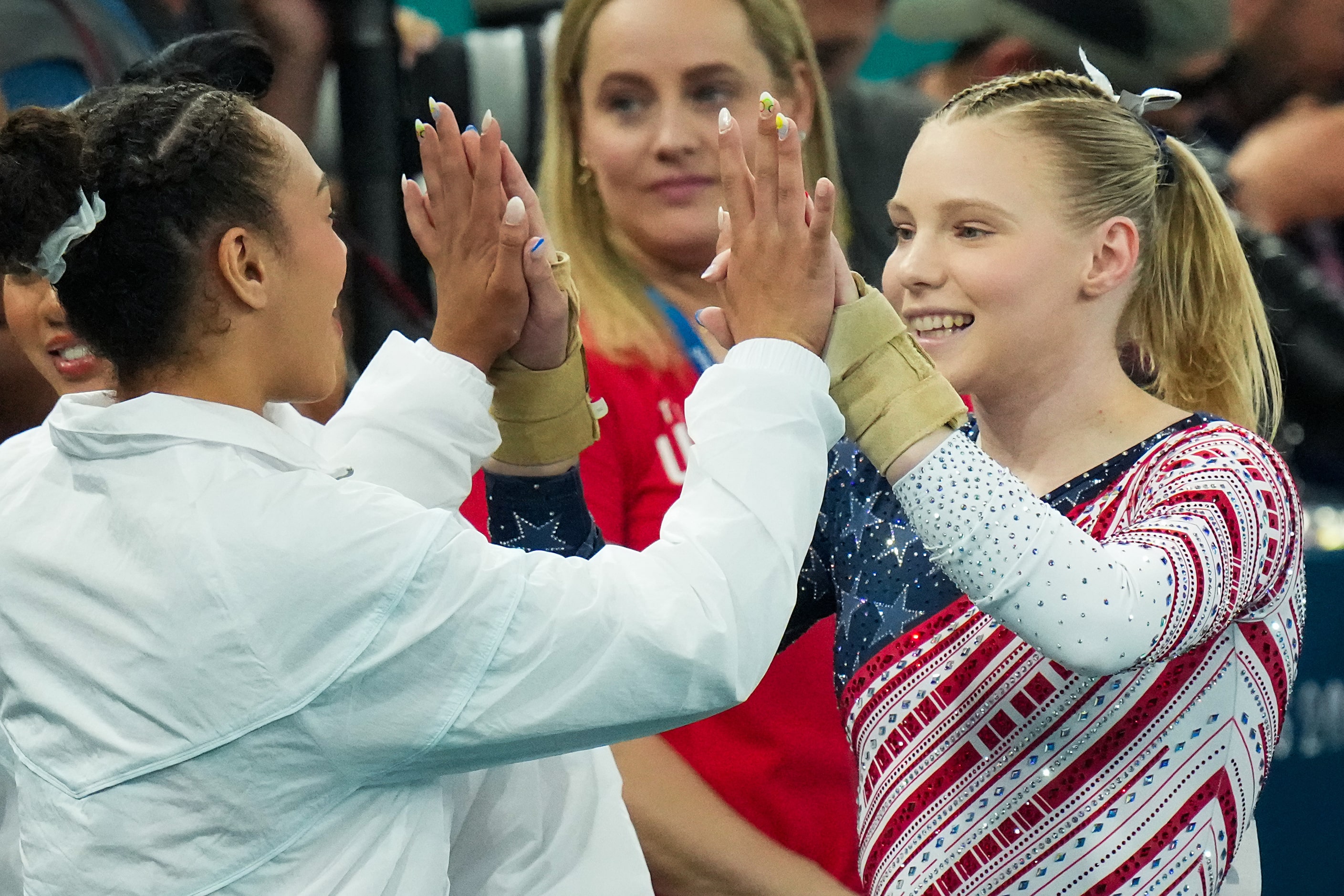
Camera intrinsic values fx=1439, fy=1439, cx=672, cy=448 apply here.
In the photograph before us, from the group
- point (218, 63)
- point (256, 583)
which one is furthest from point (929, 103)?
point (256, 583)

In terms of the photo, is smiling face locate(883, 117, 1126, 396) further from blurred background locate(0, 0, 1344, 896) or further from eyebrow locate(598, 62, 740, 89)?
blurred background locate(0, 0, 1344, 896)

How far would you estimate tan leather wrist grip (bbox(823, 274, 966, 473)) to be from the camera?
3.57 feet

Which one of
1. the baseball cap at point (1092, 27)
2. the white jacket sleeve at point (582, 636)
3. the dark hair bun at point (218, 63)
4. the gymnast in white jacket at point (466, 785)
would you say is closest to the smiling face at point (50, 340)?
the gymnast in white jacket at point (466, 785)

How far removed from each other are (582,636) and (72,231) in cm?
43

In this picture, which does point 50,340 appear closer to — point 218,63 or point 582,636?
point 218,63

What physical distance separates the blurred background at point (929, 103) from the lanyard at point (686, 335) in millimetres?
549

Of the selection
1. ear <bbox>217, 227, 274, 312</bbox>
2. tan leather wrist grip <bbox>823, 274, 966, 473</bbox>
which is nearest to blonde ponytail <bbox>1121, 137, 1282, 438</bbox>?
tan leather wrist grip <bbox>823, 274, 966, 473</bbox>

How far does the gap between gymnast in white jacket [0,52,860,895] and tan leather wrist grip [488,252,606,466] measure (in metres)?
0.24

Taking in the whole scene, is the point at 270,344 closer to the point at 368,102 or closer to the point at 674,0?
the point at 674,0

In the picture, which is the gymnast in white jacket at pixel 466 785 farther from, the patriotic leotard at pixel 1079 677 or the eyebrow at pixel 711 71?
the eyebrow at pixel 711 71

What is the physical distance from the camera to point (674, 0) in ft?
5.68

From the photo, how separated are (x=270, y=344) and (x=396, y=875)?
0.38m

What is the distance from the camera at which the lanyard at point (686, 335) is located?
1.72 m

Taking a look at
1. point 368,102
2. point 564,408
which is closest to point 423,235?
point 564,408
